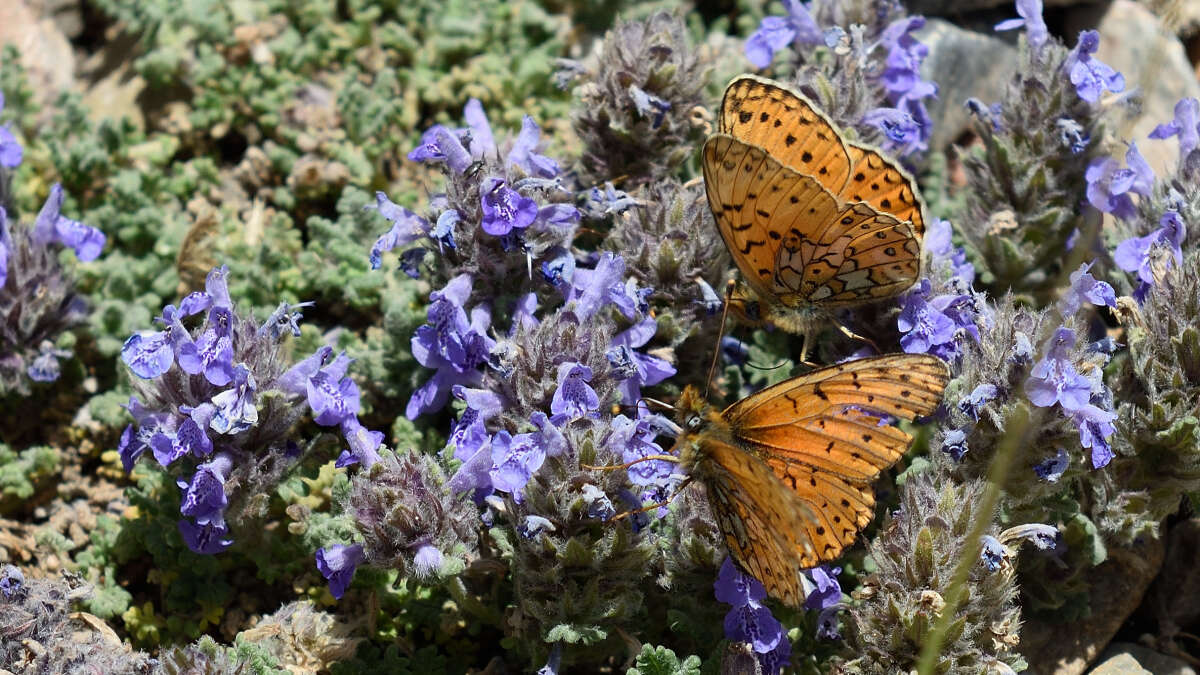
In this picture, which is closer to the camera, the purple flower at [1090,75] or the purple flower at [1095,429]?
the purple flower at [1095,429]

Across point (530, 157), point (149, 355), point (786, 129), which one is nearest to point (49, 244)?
point (149, 355)

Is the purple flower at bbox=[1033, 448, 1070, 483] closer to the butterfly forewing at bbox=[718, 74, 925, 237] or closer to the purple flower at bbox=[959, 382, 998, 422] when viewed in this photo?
the purple flower at bbox=[959, 382, 998, 422]

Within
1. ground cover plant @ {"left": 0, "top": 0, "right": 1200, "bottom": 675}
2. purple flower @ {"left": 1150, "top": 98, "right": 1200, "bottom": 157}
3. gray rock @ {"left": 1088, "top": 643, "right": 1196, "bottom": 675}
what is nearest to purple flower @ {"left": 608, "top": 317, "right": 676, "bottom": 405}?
ground cover plant @ {"left": 0, "top": 0, "right": 1200, "bottom": 675}

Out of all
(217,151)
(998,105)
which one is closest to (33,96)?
(217,151)

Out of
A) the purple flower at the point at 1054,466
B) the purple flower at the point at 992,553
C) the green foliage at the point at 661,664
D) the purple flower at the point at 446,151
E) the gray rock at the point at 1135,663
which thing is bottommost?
the gray rock at the point at 1135,663

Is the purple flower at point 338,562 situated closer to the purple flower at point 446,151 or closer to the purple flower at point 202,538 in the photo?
the purple flower at point 202,538

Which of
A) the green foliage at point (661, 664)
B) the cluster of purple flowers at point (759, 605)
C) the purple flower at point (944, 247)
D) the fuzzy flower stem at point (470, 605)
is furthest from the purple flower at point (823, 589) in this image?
the purple flower at point (944, 247)

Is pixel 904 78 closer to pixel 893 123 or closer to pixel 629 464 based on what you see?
pixel 893 123
